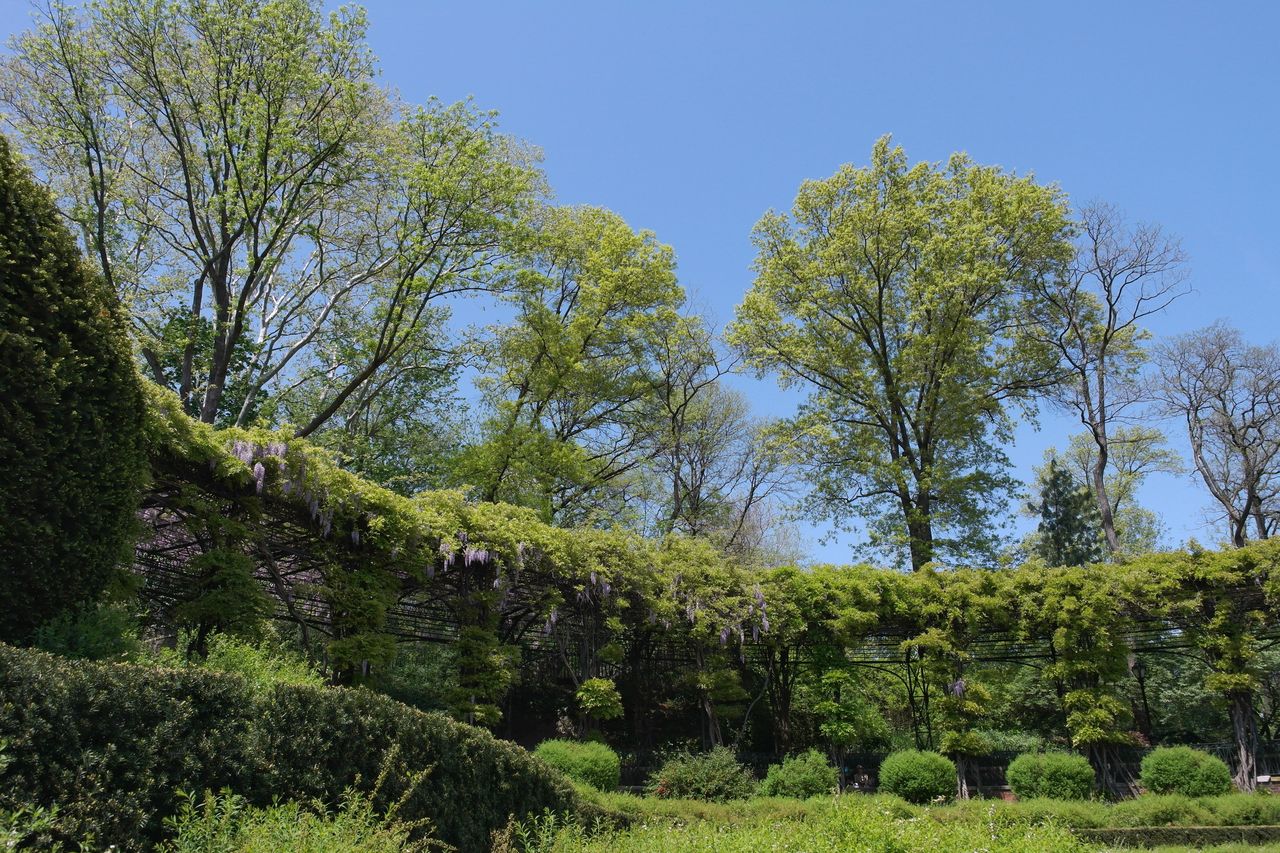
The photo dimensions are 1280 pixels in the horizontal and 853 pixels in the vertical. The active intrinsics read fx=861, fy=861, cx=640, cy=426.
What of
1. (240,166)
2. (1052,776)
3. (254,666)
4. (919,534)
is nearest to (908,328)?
(919,534)

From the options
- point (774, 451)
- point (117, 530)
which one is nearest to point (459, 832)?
point (117, 530)

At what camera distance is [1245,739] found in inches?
521

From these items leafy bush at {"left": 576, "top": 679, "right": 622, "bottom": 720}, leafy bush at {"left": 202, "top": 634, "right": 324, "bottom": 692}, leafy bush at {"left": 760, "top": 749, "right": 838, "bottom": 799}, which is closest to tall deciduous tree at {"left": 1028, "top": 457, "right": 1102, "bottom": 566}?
leafy bush at {"left": 760, "top": 749, "right": 838, "bottom": 799}

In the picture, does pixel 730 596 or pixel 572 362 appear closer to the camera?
pixel 730 596

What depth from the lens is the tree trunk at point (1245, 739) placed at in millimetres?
13102

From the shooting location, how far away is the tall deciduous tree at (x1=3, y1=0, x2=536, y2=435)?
1420cm

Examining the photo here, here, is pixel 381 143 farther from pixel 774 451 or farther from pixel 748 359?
pixel 774 451

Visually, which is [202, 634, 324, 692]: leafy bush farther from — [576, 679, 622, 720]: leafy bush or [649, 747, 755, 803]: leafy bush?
[649, 747, 755, 803]: leafy bush

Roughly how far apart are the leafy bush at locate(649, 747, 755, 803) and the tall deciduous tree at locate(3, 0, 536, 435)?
8.81m

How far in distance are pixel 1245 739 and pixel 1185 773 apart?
6.85 ft

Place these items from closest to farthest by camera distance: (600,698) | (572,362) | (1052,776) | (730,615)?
1. (1052,776)
2. (600,698)
3. (730,615)
4. (572,362)

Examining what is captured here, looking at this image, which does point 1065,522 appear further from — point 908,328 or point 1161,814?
point 1161,814

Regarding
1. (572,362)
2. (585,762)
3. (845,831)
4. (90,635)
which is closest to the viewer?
(845,831)

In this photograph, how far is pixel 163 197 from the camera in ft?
57.2
